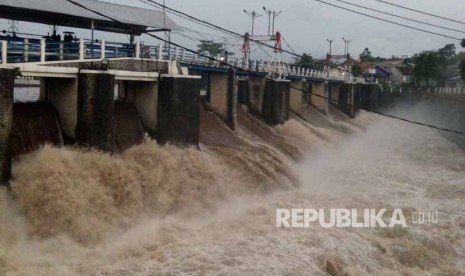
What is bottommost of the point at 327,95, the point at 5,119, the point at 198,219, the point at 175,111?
the point at 198,219

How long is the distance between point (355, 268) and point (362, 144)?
2367 cm

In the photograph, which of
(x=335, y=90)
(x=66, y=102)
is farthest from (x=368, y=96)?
(x=66, y=102)

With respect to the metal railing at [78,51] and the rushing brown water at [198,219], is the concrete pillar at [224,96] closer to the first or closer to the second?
the metal railing at [78,51]

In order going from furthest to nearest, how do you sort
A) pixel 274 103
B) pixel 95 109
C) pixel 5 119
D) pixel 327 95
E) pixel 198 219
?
pixel 327 95 < pixel 274 103 < pixel 198 219 < pixel 95 109 < pixel 5 119

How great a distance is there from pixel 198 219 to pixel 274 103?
14966 mm

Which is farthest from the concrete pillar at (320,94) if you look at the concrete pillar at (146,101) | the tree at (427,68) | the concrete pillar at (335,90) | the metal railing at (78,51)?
the tree at (427,68)

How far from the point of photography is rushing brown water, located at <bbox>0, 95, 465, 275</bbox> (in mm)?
11523

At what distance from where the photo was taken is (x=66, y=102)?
50.7ft

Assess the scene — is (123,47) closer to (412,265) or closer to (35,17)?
(35,17)

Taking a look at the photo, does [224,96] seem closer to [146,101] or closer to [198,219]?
[146,101]

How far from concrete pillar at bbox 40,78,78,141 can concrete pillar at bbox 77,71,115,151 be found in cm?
37

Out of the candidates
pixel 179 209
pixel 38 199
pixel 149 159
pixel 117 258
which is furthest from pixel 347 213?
pixel 38 199

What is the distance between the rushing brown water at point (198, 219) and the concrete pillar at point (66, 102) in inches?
54.5

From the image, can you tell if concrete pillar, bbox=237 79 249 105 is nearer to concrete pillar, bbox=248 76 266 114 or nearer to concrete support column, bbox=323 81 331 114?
concrete pillar, bbox=248 76 266 114
